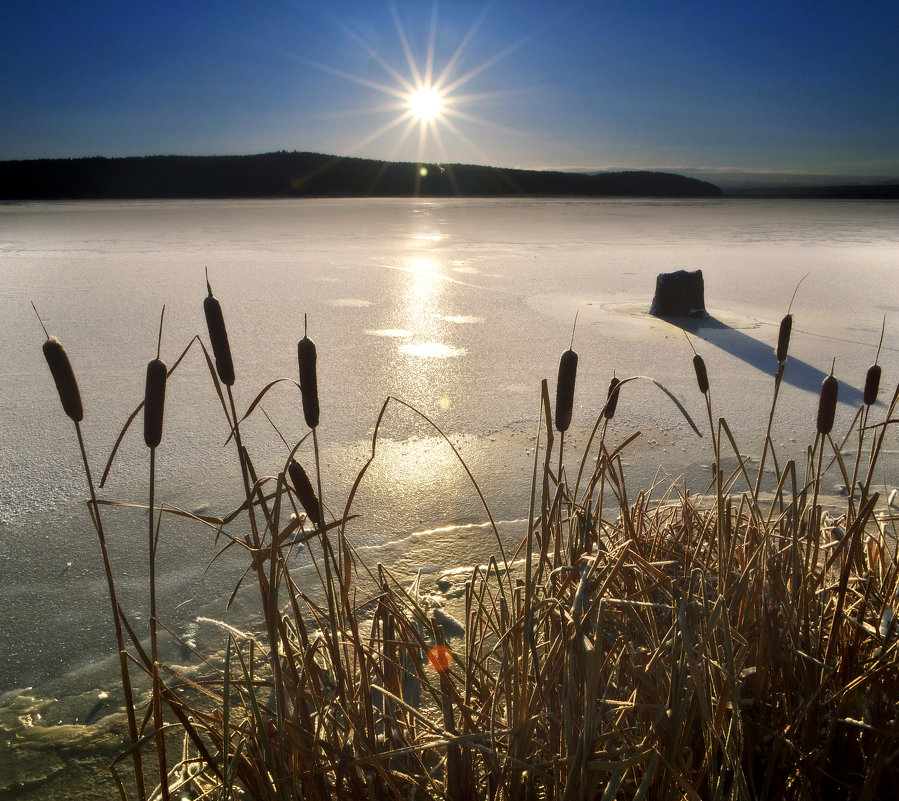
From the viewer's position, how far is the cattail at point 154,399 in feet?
2.39

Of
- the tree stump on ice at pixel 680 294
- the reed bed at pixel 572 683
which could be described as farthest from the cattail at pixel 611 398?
the tree stump on ice at pixel 680 294

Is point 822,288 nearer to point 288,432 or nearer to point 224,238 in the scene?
point 288,432

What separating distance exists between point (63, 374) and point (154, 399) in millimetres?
86

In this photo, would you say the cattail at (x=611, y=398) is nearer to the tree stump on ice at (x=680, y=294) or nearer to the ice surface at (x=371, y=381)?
the ice surface at (x=371, y=381)

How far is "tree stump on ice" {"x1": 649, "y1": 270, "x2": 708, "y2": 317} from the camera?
5.88 meters

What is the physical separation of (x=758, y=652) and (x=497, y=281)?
23.1 ft

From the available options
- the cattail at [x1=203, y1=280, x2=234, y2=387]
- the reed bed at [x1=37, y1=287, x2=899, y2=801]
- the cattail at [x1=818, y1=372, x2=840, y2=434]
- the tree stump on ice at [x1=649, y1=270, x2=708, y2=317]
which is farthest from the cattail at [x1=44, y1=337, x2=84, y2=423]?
the tree stump on ice at [x1=649, y1=270, x2=708, y2=317]

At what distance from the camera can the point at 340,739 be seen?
0.97m

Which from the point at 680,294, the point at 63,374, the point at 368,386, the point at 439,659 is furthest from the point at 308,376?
the point at 680,294

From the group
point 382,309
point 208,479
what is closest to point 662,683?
point 208,479

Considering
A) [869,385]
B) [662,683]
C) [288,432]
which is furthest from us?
[288,432]

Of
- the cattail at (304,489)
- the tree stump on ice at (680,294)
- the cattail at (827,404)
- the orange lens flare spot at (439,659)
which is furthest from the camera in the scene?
the tree stump on ice at (680,294)

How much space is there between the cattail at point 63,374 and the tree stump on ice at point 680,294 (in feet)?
18.4

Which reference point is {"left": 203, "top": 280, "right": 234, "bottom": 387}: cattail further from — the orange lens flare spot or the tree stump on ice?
the tree stump on ice
